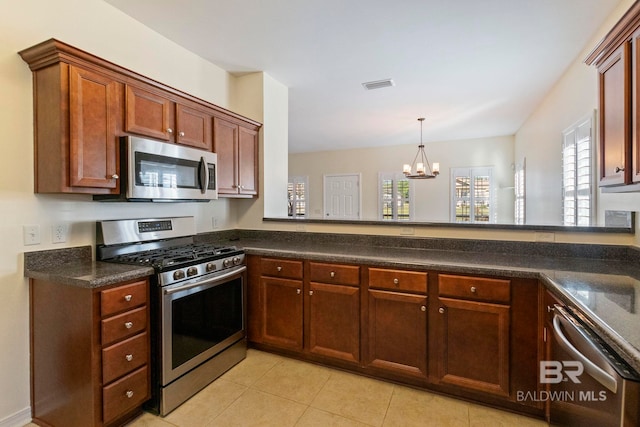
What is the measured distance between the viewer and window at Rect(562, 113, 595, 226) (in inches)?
107

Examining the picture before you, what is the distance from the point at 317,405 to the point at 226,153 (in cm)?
213

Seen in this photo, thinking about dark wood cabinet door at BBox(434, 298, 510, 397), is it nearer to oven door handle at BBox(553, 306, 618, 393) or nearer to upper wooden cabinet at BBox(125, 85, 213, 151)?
oven door handle at BBox(553, 306, 618, 393)

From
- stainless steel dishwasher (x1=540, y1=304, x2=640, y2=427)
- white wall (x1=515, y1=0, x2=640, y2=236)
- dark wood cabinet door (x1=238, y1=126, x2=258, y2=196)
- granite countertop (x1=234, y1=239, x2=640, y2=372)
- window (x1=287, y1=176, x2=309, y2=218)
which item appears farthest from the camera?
window (x1=287, y1=176, x2=309, y2=218)

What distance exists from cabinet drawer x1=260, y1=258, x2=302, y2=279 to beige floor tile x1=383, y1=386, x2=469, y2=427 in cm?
107

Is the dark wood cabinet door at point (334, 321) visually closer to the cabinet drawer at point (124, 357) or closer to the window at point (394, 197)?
the cabinet drawer at point (124, 357)

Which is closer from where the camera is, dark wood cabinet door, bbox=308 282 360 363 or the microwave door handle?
dark wood cabinet door, bbox=308 282 360 363

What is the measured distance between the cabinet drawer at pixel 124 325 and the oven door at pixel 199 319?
113 mm

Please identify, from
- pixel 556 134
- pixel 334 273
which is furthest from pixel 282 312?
pixel 556 134

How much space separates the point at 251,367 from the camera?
2.46 metres

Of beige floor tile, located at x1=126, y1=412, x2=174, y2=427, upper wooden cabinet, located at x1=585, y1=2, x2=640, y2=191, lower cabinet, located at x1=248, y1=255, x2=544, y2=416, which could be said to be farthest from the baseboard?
upper wooden cabinet, located at x1=585, y1=2, x2=640, y2=191

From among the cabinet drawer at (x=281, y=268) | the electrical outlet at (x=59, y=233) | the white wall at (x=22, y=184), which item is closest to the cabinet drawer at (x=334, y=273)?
the cabinet drawer at (x=281, y=268)

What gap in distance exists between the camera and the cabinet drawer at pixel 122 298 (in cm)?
165

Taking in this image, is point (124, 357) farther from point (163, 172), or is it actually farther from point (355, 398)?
point (355, 398)

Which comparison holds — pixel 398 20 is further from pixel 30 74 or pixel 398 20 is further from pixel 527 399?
pixel 527 399
